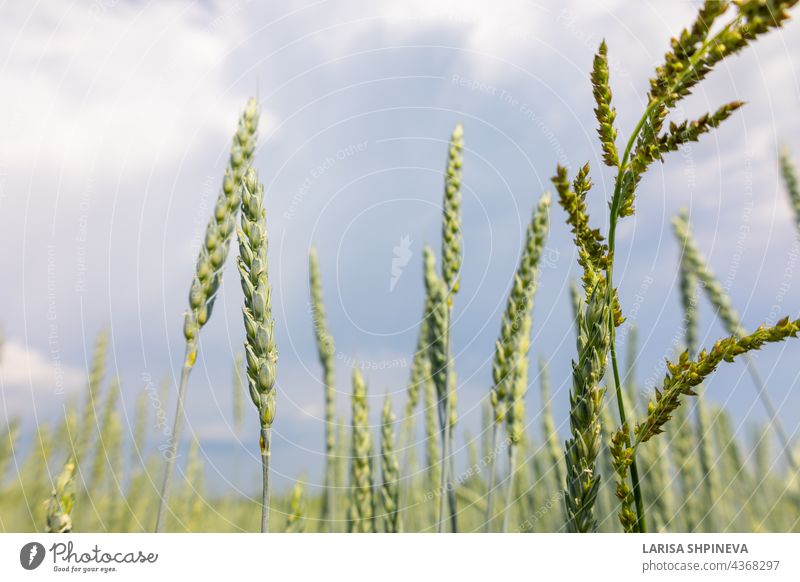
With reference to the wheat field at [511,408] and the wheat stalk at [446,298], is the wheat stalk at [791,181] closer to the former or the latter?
the wheat field at [511,408]

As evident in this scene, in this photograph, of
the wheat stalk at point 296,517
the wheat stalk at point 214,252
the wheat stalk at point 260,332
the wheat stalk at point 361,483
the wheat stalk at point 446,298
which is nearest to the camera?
the wheat stalk at point 260,332

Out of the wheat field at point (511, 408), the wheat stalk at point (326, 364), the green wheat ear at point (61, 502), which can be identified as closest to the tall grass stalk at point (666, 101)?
the wheat field at point (511, 408)

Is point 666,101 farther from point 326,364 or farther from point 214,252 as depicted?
point 326,364

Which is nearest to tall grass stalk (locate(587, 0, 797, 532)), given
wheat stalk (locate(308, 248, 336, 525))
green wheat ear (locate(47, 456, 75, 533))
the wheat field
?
the wheat field

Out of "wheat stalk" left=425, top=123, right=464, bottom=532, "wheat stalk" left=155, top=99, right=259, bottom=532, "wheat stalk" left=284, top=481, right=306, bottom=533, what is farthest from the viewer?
"wheat stalk" left=425, top=123, right=464, bottom=532

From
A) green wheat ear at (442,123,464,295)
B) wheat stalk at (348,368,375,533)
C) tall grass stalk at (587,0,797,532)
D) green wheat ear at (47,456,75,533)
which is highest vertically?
green wheat ear at (442,123,464,295)

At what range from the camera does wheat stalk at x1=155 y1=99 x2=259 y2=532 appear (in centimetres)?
188

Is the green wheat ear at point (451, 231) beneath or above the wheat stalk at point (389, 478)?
above

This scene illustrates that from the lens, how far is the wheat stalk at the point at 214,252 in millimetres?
1885

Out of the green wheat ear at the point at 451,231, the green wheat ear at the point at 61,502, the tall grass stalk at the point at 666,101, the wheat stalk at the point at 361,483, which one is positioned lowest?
the green wheat ear at the point at 61,502

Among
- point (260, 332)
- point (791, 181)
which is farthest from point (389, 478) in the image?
point (791, 181)

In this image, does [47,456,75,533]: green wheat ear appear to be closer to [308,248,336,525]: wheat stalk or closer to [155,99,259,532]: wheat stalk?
[155,99,259,532]: wheat stalk
